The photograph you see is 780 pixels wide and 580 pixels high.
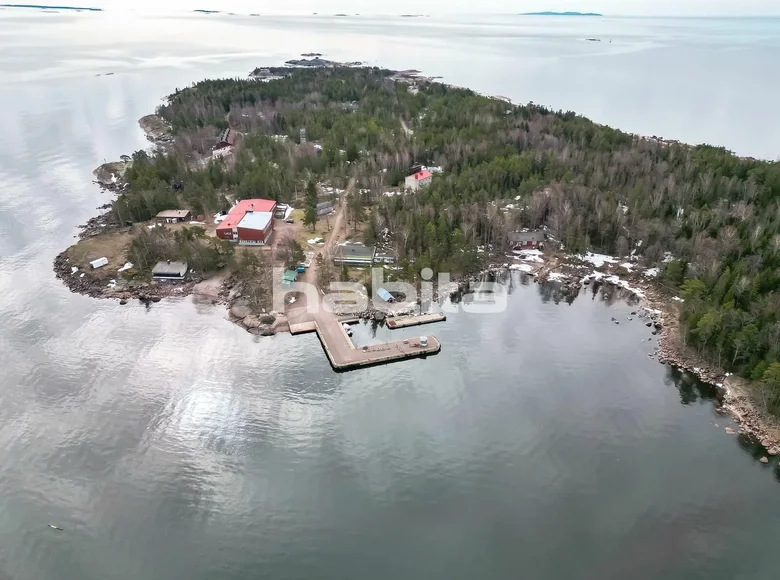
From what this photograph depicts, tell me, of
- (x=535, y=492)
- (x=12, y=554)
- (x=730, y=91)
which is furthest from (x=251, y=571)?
(x=730, y=91)

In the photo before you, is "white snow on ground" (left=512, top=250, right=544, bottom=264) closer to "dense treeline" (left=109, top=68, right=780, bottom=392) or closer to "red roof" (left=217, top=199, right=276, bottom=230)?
"dense treeline" (left=109, top=68, right=780, bottom=392)

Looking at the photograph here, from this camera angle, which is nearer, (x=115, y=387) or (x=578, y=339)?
(x=115, y=387)

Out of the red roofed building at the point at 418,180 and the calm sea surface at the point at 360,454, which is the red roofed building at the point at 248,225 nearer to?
the calm sea surface at the point at 360,454

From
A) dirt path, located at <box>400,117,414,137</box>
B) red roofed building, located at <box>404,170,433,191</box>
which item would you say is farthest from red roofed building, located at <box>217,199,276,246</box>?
dirt path, located at <box>400,117,414,137</box>

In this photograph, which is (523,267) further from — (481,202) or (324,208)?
(324,208)

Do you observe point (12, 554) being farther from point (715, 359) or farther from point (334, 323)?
point (715, 359)

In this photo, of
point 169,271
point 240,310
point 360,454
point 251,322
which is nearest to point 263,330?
point 251,322

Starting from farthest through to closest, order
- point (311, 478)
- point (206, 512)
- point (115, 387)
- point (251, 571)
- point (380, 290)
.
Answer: point (380, 290) → point (115, 387) → point (311, 478) → point (206, 512) → point (251, 571)
